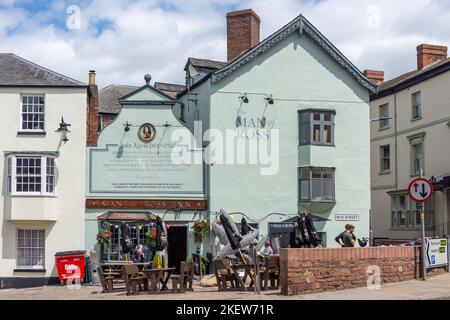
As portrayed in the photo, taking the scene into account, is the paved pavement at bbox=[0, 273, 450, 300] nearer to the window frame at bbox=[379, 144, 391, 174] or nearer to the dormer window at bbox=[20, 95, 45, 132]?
the dormer window at bbox=[20, 95, 45, 132]

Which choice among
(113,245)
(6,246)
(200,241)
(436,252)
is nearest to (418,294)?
(436,252)

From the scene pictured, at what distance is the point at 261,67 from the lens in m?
30.5

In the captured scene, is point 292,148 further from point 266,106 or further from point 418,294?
point 418,294

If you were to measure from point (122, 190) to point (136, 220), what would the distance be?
1.33m

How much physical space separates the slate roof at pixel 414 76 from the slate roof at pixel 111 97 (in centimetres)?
1491

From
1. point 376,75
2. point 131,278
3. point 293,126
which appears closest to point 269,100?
point 293,126

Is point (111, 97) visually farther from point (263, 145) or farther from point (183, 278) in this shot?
point (183, 278)

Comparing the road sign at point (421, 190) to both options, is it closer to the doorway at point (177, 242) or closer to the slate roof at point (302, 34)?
the doorway at point (177, 242)

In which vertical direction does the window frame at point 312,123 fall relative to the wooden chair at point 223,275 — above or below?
above

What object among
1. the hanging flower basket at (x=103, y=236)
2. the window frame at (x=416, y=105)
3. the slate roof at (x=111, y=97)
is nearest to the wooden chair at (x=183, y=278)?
the hanging flower basket at (x=103, y=236)

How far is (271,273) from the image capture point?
20531mm

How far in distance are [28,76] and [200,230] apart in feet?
31.0

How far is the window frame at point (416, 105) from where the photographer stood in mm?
38094
